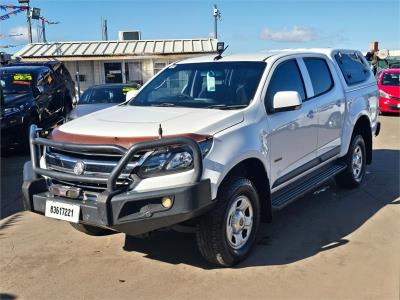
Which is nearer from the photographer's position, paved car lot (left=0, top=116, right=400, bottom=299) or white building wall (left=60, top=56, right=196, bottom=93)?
paved car lot (left=0, top=116, right=400, bottom=299)

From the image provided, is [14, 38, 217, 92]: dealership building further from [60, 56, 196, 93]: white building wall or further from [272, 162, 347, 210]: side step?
[272, 162, 347, 210]: side step

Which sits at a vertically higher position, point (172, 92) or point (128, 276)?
point (172, 92)

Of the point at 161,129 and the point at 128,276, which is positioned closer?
the point at 161,129

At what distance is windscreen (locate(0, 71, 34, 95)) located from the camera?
1071 cm

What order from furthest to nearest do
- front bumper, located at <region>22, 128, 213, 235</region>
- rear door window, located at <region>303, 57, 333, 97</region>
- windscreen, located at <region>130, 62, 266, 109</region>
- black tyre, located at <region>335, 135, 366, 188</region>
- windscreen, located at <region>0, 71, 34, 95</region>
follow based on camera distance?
windscreen, located at <region>0, 71, 34, 95</region>, black tyre, located at <region>335, 135, 366, 188</region>, rear door window, located at <region>303, 57, 333, 97</region>, windscreen, located at <region>130, 62, 266, 109</region>, front bumper, located at <region>22, 128, 213, 235</region>

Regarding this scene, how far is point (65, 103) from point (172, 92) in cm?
849

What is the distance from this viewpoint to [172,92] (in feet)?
16.6

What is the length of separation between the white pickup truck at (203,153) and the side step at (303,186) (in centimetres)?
2

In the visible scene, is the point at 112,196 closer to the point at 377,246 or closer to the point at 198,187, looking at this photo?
the point at 198,187

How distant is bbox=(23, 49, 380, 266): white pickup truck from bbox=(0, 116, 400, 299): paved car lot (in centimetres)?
27

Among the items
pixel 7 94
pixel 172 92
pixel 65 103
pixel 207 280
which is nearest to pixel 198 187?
pixel 207 280

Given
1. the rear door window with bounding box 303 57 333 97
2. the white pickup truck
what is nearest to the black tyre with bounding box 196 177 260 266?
the white pickup truck

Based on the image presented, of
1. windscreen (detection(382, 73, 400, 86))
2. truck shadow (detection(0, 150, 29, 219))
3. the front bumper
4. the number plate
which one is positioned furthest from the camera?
windscreen (detection(382, 73, 400, 86))

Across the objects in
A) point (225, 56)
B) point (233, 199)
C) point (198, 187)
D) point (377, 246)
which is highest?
point (225, 56)
